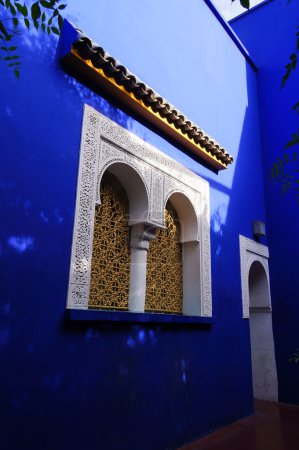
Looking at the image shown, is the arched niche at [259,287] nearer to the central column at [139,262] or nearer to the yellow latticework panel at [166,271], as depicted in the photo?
the yellow latticework panel at [166,271]

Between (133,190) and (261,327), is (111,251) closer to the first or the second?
(133,190)

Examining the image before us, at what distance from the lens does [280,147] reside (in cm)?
666

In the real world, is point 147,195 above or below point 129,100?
below

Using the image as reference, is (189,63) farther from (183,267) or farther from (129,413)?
(129,413)

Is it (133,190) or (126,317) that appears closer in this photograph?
(126,317)

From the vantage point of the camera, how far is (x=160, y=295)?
13.2 feet

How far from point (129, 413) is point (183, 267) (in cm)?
184

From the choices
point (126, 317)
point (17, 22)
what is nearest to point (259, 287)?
point (126, 317)

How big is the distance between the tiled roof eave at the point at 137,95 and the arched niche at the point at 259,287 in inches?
83.4

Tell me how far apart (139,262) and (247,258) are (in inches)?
95.5

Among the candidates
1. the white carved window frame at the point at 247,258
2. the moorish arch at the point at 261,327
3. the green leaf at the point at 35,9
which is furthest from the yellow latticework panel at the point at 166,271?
the green leaf at the point at 35,9

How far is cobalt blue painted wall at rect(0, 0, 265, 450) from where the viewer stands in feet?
8.02

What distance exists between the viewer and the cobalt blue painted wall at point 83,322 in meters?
2.44

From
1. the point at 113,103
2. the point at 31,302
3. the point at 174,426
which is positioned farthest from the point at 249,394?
the point at 113,103
